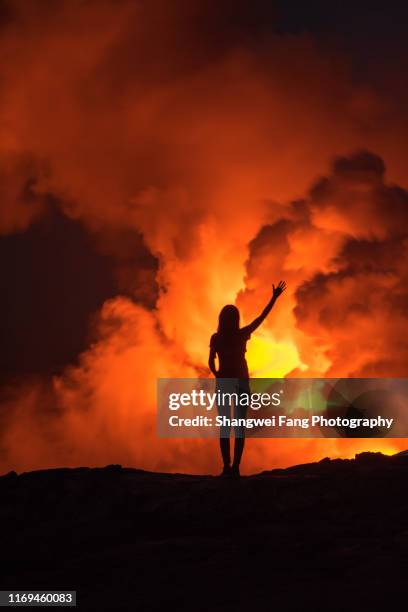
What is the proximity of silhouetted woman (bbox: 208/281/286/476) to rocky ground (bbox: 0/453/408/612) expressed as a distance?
0.67 metres

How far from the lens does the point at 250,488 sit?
39.9 ft

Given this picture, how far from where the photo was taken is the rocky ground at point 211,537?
28.1 ft

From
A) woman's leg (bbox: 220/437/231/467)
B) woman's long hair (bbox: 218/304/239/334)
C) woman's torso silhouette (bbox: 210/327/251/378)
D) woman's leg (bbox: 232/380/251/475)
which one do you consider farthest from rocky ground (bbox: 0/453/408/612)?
woman's long hair (bbox: 218/304/239/334)

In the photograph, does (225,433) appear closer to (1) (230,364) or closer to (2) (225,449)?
(2) (225,449)

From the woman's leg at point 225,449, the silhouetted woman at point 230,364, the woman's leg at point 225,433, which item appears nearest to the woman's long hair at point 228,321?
the silhouetted woman at point 230,364

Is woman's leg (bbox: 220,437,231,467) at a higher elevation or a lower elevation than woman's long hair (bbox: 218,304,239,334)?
lower

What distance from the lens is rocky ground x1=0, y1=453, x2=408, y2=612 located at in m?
8.56

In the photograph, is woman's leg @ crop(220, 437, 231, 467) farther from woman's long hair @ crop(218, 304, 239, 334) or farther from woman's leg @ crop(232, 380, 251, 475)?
woman's long hair @ crop(218, 304, 239, 334)

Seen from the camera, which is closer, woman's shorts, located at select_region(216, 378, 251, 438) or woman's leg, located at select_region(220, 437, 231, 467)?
woman's shorts, located at select_region(216, 378, 251, 438)

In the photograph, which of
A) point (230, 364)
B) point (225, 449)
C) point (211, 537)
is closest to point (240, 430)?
point (225, 449)

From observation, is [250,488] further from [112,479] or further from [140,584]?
[140,584]

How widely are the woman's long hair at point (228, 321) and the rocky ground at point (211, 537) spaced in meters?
2.64

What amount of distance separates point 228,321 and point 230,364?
77 centimetres

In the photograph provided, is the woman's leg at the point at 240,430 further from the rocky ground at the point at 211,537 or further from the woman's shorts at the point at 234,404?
the rocky ground at the point at 211,537
